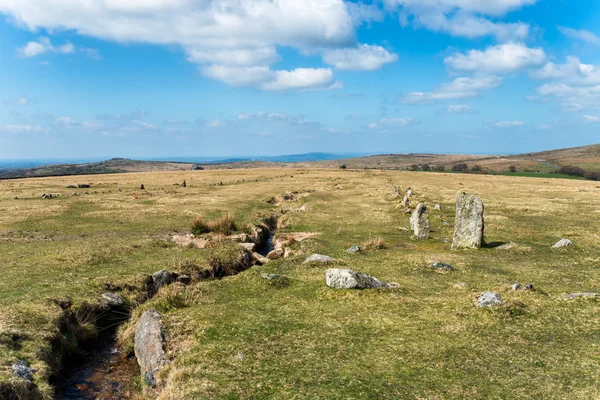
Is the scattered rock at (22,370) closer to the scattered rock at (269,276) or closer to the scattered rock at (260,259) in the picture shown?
the scattered rock at (269,276)

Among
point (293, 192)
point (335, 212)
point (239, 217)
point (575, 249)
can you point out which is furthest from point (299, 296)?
point (293, 192)

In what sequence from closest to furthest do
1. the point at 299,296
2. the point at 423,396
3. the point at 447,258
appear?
the point at 423,396
the point at 299,296
the point at 447,258

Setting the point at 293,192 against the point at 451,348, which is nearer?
the point at 451,348

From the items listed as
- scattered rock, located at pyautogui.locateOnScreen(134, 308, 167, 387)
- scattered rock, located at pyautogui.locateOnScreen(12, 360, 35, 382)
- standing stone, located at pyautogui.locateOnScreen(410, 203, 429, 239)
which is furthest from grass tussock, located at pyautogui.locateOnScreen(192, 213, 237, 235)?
scattered rock, located at pyautogui.locateOnScreen(12, 360, 35, 382)

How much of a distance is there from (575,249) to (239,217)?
25218 millimetres

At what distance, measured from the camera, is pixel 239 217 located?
3581 centimetres

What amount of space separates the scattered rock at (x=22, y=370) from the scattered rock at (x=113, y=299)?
17.4 feet

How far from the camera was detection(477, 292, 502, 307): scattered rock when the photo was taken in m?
13.6

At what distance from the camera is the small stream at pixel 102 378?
36.5ft

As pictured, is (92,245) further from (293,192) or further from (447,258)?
(293,192)

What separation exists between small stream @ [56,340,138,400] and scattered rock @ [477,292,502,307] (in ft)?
38.0

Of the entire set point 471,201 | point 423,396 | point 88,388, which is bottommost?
point 88,388

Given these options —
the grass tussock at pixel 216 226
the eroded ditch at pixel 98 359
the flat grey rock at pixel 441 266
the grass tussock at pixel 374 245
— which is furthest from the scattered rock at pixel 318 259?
the grass tussock at pixel 216 226

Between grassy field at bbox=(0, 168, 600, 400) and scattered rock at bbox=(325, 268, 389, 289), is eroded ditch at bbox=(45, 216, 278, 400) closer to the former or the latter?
grassy field at bbox=(0, 168, 600, 400)
